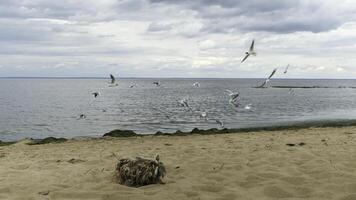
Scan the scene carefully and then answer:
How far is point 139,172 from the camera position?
737cm

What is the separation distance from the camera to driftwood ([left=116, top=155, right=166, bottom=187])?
7359mm

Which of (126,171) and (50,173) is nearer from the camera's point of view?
(126,171)

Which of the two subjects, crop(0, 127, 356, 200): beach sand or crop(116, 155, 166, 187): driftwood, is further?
crop(116, 155, 166, 187): driftwood

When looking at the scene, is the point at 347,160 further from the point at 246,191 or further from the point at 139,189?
the point at 139,189

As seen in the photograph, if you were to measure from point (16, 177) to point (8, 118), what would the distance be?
3384cm

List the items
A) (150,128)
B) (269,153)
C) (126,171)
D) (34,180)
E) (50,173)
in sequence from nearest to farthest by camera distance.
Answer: (126,171), (34,180), (50,173), (269,153), (150,128)

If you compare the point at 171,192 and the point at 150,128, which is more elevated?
the point at 171,192

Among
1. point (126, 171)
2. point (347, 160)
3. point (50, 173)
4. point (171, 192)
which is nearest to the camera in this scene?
point (171, 192)

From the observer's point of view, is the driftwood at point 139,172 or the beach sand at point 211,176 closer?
the beach sand at point 211,176

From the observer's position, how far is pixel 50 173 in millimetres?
8734

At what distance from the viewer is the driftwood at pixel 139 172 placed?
7.36 meters

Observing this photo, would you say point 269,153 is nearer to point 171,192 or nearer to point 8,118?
point 171,192

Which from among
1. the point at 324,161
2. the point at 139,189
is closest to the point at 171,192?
the point at 139,189

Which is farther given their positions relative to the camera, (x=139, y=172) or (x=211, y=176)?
(x=211, y=176)
